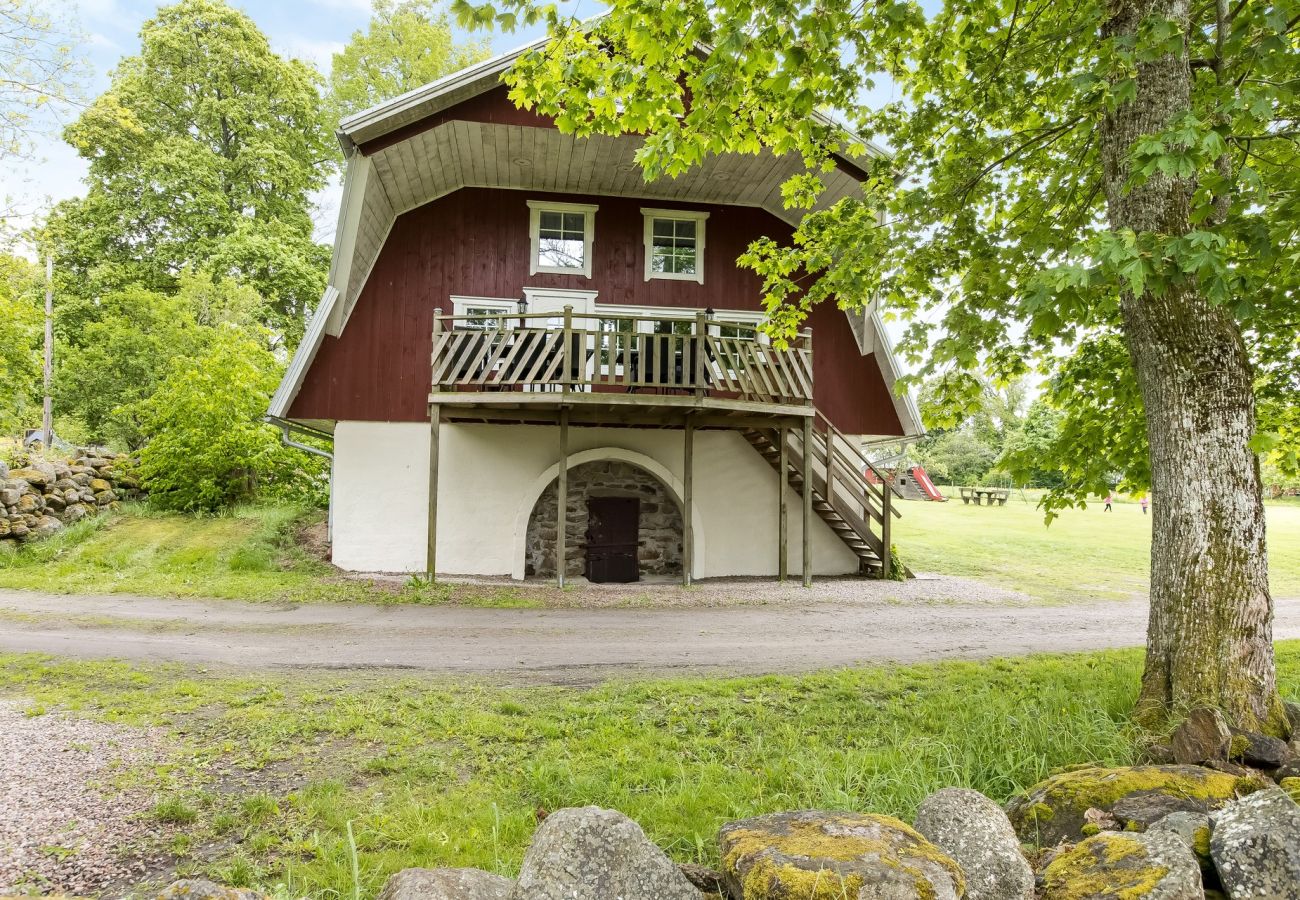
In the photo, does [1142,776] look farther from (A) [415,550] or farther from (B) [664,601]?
(A) [415,550]

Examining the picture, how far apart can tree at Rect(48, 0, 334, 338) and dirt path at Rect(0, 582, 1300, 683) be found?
15577mm

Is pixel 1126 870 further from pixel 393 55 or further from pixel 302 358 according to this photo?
pixel 393 55

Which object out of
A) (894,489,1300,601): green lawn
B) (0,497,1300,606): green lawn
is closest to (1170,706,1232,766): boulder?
(0,497,1300,606): green lawn

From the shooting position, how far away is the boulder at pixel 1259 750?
3812 millimetres

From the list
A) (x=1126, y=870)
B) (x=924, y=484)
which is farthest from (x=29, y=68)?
(x=924, y=484)

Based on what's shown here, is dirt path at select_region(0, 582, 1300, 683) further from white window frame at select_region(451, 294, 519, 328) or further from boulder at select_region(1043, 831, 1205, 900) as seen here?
white window frame at select_region(451, 294, 519, 328)

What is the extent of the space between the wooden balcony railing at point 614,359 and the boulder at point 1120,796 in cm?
833

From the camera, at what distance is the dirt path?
23.1 feet

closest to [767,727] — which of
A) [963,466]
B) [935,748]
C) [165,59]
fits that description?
[935,748]

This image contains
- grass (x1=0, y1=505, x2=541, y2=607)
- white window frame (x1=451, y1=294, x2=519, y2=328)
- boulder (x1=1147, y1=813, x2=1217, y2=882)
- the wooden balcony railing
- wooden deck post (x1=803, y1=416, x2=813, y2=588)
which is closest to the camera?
boulder (x1=1147, y1=813, x2=1217, y2=882)

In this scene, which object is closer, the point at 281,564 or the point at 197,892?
the point at 197,892

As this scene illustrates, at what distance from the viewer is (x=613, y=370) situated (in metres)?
11.8

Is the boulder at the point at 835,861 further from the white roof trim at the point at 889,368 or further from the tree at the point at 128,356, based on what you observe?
the tree at the point at 128,356

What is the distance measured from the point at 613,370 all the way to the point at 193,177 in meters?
18.9
